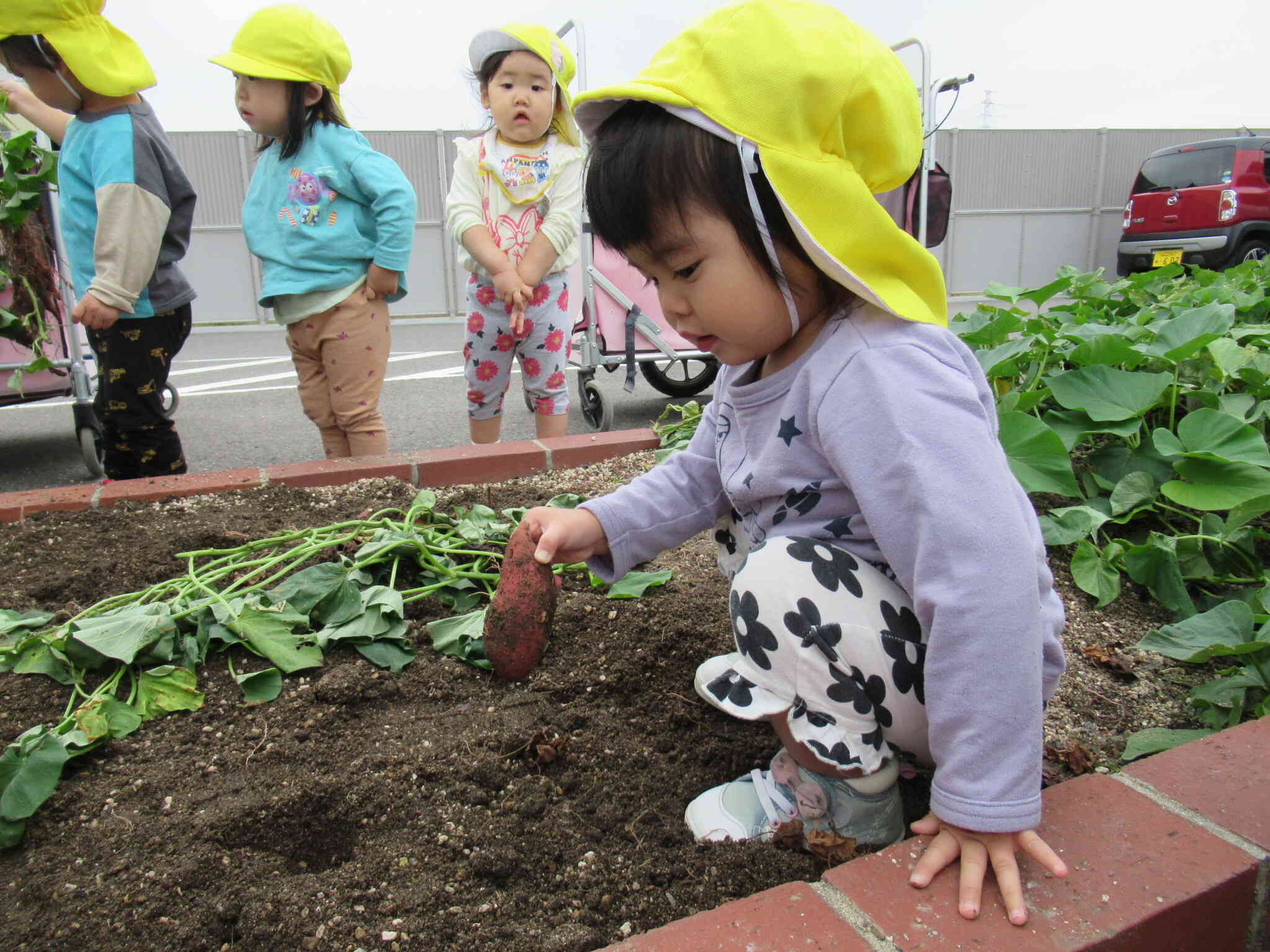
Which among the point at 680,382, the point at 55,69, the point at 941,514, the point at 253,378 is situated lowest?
the point at 253,378

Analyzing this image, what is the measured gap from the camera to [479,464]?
9.30 ft

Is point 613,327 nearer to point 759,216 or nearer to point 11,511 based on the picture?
point 11,511

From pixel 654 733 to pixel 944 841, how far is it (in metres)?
0.55

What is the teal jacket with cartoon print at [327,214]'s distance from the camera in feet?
9.62

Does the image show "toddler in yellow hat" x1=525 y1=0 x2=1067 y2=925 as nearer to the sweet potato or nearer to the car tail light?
the sweet potato

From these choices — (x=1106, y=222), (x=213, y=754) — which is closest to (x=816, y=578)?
(x=213, y=754)

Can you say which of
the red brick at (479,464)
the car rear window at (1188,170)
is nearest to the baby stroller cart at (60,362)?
the red brick at (479,464)

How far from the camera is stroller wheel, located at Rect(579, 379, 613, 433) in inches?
179

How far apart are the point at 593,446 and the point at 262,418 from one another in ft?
10.7

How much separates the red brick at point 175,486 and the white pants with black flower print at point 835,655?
1.90 metres

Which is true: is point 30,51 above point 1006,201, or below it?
above

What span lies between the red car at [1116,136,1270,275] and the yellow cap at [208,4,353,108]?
10.6 metres

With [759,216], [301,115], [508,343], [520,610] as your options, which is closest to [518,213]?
[508,343]

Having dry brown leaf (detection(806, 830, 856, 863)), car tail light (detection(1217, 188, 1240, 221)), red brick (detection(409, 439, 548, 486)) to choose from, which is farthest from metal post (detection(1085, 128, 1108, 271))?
dry brown leaf (detection(806, 830, 856, 863))
